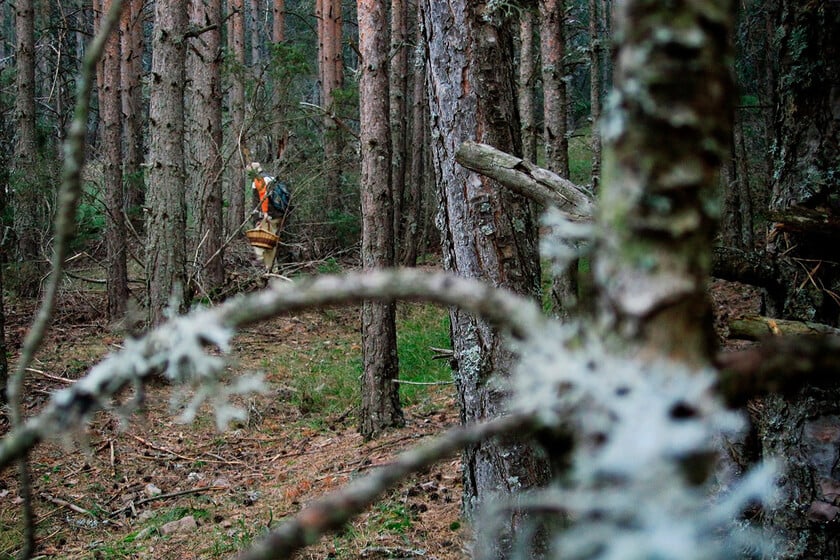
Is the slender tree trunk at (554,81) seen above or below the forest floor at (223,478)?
above

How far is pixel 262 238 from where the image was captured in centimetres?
1258

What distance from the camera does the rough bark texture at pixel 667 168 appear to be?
2.31 feet

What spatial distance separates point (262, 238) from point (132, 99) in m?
4.84

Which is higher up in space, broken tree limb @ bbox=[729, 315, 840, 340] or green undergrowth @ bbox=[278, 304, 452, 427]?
broken tree limb @ bbox=[729, 315, 840, 340]

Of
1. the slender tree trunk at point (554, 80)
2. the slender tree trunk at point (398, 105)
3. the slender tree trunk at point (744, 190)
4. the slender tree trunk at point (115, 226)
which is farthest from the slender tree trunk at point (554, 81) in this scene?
the slender tree trunk at point (115, 226)

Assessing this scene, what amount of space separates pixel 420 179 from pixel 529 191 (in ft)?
53.0

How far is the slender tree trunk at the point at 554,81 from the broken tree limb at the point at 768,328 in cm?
815

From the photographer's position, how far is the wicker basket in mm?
12523

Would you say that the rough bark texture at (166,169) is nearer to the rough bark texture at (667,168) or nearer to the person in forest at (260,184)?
the person in forest at (260,184)

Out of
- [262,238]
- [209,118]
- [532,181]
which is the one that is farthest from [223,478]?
[209,118]

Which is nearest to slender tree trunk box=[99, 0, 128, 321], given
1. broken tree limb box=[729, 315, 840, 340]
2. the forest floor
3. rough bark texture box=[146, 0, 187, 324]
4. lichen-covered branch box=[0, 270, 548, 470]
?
the forest floor

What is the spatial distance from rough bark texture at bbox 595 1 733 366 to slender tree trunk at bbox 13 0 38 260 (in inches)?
558

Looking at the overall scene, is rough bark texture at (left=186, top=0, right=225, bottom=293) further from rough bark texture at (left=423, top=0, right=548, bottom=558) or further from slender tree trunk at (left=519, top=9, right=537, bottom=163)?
rough bark texture at (left=423, top=0, right=548, bottom=558)

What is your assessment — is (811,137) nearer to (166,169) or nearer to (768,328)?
(768,328)
